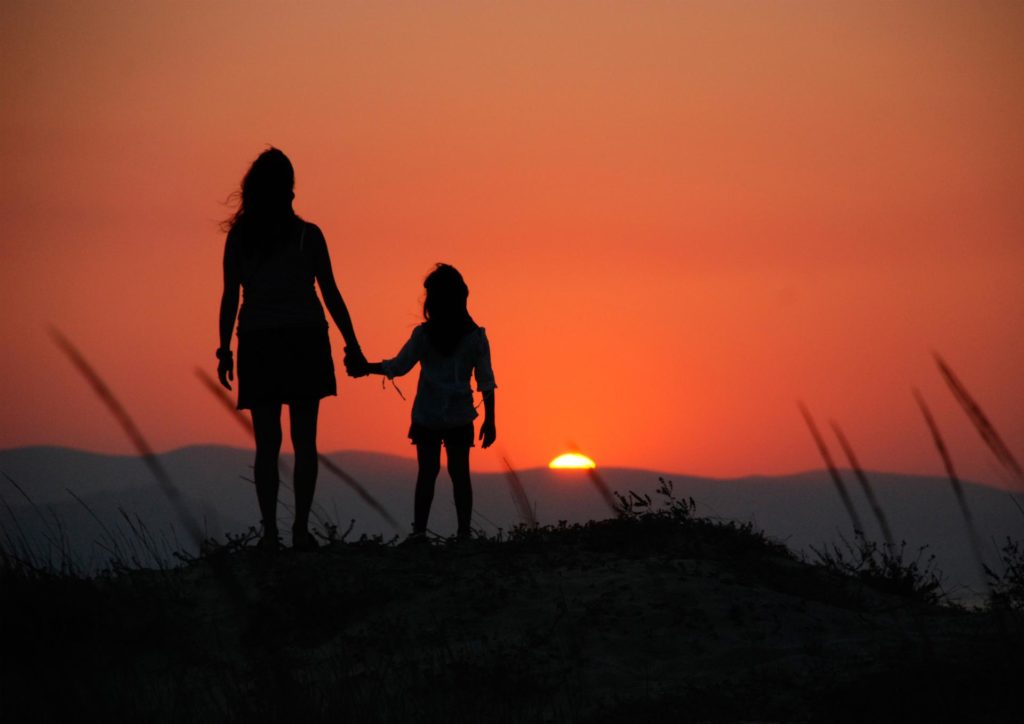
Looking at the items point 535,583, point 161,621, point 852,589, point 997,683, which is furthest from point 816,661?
point 161,621

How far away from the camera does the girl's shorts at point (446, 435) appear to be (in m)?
9.02

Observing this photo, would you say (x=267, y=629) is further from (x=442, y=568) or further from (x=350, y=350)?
(x=350, y=350)

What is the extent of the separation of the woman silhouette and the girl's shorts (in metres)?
1.50

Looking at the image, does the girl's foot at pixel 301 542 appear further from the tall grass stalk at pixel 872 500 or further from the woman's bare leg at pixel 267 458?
the tall grass stalk at pixel 872 500

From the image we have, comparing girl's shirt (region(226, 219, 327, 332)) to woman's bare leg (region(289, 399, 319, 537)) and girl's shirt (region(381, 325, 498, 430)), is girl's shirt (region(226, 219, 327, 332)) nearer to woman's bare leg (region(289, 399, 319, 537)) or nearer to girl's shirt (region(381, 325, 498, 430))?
woman's bare leg (region(289, 399, 319, 537))

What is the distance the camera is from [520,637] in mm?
6371

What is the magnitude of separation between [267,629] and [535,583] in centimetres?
167

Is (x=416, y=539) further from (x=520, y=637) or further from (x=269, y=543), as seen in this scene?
(x=520, y=637)

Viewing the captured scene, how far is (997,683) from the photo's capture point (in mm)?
4945

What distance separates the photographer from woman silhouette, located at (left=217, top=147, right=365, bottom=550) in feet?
24.7

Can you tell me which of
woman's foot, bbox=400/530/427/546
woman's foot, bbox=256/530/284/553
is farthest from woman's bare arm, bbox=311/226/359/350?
woman's foot, bbox=400/530/427/546

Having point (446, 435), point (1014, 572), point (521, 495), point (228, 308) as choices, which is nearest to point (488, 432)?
point (446, 435)

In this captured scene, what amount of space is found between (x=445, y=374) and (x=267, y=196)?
2165 millimetres

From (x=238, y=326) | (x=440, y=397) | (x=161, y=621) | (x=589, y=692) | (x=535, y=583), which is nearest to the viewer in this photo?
(x=589, y=692)
